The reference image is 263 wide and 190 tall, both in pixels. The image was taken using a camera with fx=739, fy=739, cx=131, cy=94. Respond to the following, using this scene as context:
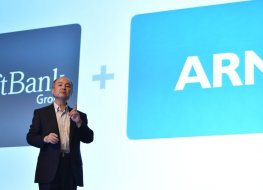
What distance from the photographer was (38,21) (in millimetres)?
3803

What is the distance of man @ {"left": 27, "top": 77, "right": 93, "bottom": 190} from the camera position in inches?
106

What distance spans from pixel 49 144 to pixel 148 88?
787 mm

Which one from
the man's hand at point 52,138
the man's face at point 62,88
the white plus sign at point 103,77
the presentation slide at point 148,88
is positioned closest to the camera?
the man's hand at point 52,138

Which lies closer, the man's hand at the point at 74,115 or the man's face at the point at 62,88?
the man's hand at the point at 74,115

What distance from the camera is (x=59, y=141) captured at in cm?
276

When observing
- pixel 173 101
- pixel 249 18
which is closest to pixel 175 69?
pixel 173 101

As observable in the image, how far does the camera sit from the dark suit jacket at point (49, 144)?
107 inches

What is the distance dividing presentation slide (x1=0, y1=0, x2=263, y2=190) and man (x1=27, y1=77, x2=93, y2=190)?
567 mm

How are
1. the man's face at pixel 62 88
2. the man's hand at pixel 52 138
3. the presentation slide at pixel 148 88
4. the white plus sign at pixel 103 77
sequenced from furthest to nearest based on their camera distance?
the white plus sign at pixel 103 77 < the presentation slide at pixel 148 88 < the man's face at pixel 62 88 < the man's hand at pixel 52 138

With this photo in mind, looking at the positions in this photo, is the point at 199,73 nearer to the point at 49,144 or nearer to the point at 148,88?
the point at 148,88

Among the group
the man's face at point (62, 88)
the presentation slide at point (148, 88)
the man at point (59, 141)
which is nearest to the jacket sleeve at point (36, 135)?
the man at point (59, 141)

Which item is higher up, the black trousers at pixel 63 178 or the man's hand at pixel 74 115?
the man's hand at pixel 74 115

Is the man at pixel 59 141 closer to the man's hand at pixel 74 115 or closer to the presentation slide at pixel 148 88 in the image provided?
the man's hand at pixel 74 115

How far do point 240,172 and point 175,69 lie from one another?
578 mm
